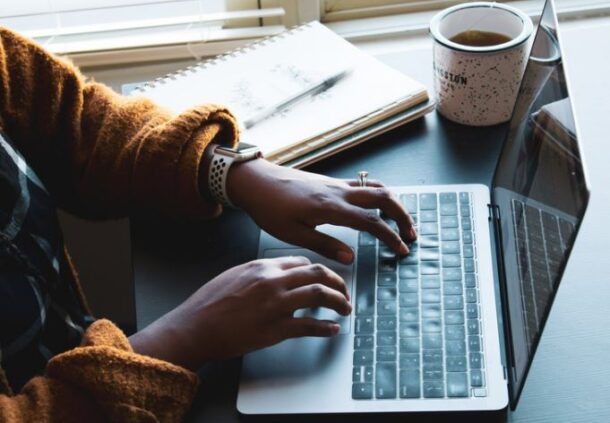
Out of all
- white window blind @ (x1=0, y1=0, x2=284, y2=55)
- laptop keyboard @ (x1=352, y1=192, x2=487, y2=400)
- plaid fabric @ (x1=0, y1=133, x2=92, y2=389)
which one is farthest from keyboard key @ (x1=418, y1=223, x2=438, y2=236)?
white window blind @ (x1=0, y1=0, x2=284, y2=55)

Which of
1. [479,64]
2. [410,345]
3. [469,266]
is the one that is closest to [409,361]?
[410,345]

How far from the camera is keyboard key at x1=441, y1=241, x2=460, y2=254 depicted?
2.70 ft

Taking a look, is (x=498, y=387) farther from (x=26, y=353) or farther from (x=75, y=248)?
(x=75, y=248)

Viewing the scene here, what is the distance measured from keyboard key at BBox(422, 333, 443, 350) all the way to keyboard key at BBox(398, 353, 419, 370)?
1 centimetres

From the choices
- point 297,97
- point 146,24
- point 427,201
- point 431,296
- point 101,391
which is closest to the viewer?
point 101,391

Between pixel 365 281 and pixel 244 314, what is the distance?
12cm

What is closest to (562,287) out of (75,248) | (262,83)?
(262,83)

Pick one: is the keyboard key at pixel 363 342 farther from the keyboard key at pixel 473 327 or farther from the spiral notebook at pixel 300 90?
the spiral notebook at pixel 300 90

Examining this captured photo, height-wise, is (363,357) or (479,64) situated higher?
(479,64)

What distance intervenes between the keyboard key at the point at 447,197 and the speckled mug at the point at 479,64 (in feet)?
0.41

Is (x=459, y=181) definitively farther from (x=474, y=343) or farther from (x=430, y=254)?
(x=474, y=343)

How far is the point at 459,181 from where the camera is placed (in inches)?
36.0

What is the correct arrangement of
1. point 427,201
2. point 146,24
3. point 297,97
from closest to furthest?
point 427,201, point 297,97, point 146,24

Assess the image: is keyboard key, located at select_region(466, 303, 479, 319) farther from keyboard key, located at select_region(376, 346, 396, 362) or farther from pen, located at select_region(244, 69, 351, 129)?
pen, located at select_region(244, 69, 351, 129)
